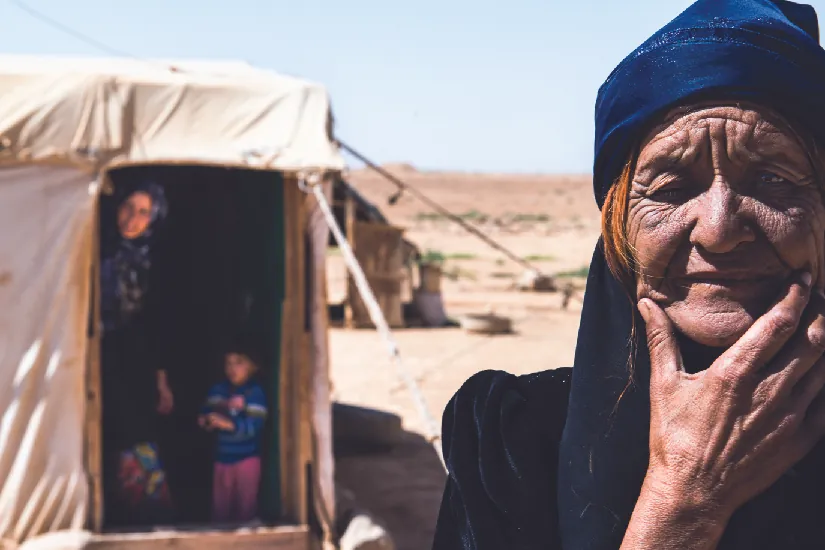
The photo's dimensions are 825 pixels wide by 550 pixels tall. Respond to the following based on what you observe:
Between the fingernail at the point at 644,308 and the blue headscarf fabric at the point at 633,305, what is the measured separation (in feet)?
0.11

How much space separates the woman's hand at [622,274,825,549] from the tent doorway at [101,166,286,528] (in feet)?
17.1

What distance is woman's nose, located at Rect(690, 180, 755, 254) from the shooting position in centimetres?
109

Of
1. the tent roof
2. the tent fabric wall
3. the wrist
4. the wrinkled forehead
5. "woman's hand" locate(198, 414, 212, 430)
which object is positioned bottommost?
"woman's hand" locate(198, 414, 212, 430)

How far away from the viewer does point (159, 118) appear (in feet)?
17.9

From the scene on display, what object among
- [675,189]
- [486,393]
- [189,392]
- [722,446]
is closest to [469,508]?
[486,393]

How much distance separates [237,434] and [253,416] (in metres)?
0.15

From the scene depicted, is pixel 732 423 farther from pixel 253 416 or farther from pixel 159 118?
pixel 253 416

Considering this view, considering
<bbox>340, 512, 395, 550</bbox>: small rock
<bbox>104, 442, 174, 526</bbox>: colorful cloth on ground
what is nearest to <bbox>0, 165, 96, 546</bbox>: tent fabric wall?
<bbox>104, 442, 174, 526</bbox>: colorful cloth on ground

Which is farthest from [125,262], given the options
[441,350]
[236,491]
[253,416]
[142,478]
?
[441,350]

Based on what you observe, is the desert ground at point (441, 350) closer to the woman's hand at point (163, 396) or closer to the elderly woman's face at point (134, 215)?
the woman's hand at point (163, 396)

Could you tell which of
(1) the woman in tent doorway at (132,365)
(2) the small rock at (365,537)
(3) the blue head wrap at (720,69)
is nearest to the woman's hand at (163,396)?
(1) the woman in tent doorway at (132,365)

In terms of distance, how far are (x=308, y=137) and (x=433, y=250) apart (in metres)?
27.2

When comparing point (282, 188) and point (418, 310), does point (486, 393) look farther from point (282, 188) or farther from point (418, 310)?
point (418, 310)

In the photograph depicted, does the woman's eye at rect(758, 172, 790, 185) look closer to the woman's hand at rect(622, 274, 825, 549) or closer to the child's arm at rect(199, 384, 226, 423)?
the woman's hand at rect(622, 274, 825, 549)
